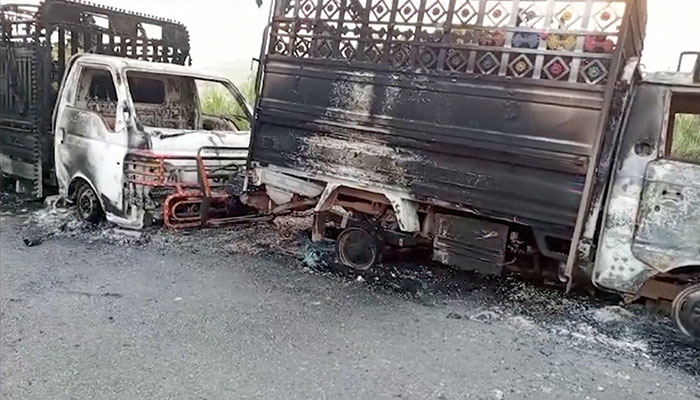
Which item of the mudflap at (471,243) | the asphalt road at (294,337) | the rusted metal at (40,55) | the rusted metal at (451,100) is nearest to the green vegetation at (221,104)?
the rusted metal at (40,55)

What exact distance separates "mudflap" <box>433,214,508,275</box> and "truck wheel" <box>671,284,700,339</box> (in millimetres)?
1242

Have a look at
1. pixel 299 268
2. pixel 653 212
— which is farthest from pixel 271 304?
pixel 653 212

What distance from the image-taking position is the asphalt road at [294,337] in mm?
3303

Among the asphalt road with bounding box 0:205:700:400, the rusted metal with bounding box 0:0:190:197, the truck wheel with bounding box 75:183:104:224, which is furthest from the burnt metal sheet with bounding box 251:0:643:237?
the rusted metal with bounding box 0:0:190:197

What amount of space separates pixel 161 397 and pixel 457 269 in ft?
10.4

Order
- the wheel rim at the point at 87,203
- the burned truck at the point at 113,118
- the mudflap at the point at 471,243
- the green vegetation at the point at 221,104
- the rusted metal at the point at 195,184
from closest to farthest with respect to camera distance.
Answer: the mudflap at the point at 471,243 → the rusted metal at the point at 195,184 → the burned truck at the point at 113,118 → the wheel rim at the point at 87,203 → the green vegetation at the point at 221,104

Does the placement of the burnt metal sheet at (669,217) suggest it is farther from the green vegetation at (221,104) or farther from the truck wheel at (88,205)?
the truck wheel at (88,205)

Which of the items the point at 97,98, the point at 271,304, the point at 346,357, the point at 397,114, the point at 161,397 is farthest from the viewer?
the point at 97,98

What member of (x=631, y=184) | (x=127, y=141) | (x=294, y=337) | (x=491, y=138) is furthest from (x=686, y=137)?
(x=127, y=141)

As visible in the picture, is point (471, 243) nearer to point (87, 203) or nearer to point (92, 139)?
point (92, 139)

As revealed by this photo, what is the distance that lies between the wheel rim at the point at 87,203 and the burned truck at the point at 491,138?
2229 millimetres

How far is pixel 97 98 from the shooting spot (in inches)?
268

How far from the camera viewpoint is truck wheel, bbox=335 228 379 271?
5.33 metres

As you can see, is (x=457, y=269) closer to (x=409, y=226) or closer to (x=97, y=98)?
(x=409, y=226)
